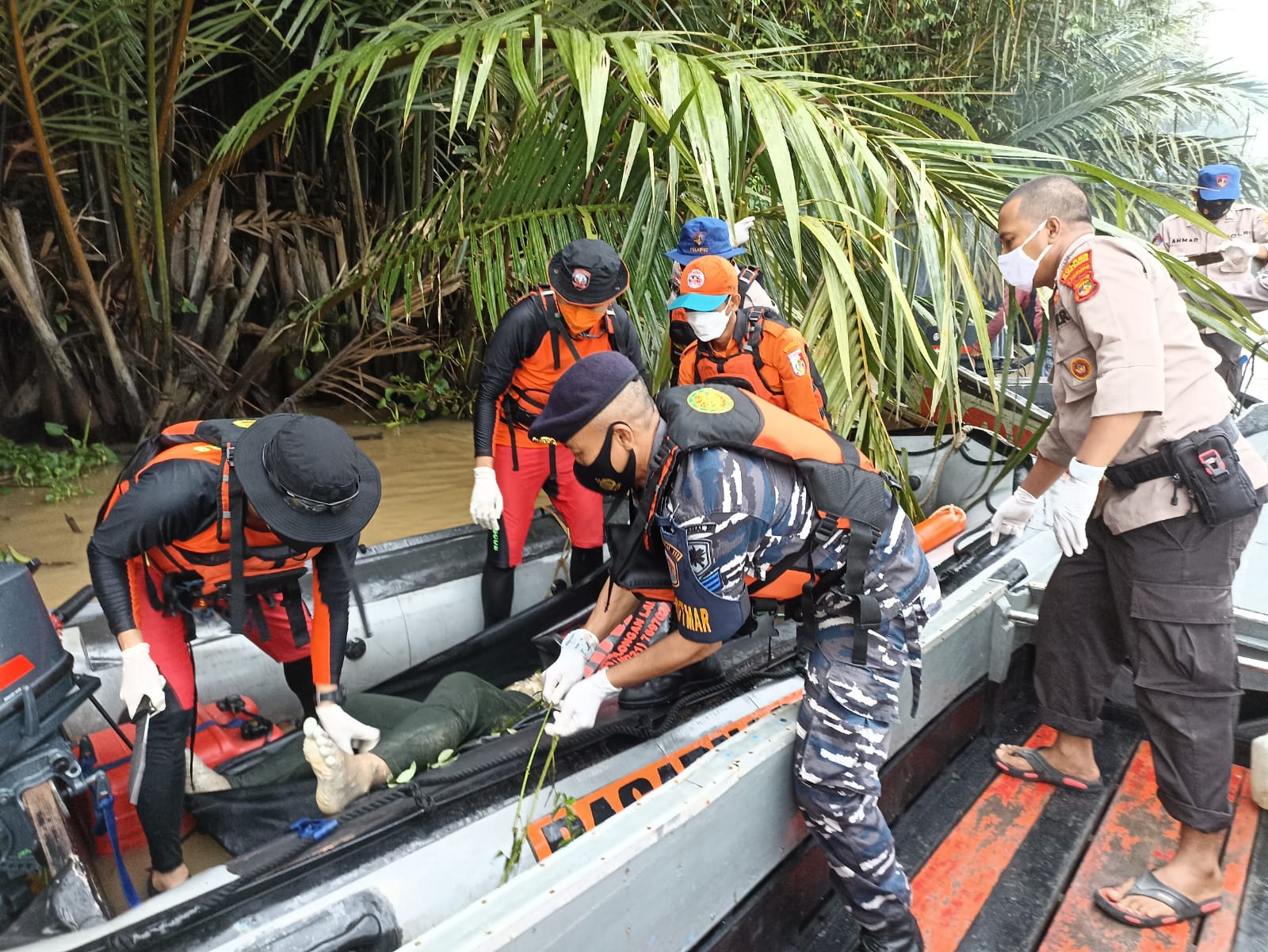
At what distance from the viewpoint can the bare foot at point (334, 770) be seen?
171cm

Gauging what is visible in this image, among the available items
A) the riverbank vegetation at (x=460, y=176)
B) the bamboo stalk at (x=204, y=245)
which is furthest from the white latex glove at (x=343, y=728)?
the bamboo stalk at (x=204, y=245)

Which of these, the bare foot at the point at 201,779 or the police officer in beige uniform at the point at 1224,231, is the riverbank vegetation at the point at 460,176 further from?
the bare foot at the point at 201,779

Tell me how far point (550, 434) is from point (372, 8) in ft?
10.9

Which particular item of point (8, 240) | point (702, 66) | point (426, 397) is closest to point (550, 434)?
point (702, 66)

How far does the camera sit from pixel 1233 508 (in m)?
1.67

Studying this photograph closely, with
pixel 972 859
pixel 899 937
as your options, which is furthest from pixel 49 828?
pixel 972 859

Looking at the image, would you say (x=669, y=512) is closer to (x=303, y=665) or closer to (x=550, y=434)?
(x=550, y=434)

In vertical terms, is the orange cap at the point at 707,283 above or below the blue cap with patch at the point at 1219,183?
below

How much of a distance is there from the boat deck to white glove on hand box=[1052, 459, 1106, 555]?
676 mm

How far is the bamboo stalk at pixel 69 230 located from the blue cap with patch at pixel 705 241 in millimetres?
2255

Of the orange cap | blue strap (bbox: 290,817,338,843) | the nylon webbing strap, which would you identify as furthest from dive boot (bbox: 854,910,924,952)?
the orange cap

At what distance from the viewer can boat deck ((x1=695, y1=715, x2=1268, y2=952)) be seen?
166cm

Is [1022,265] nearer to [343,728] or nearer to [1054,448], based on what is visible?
[1054,448]

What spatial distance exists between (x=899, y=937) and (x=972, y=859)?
0.39m
